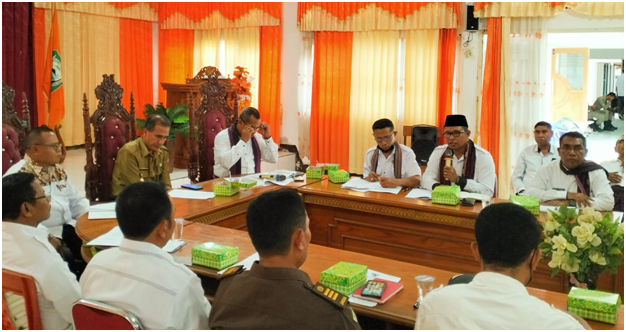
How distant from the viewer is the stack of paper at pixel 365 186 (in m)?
3.83

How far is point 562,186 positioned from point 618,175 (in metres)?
0.96

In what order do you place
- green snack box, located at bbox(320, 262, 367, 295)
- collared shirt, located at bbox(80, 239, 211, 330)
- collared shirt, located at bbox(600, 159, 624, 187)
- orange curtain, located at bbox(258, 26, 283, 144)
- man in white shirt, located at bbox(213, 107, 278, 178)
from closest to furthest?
collared shirt, located at bbox(80, 239, 211, 330) < green snack box, located at bbox(320, 262, 367, 295) < collared shirt, located at bbox(600, 159, 624, 187) < man in white shirt, located at bbox(213, 107, 278, 178) < orange curtain, located at bbox(258, 26, 283, 144)

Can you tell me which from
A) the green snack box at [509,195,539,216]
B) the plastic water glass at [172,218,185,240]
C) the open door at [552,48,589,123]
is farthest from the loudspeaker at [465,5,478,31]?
the plastic water glass at [172,218,185,240]

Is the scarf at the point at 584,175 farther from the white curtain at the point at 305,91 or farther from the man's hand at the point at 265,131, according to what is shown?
the white curtain at the point at 305,91

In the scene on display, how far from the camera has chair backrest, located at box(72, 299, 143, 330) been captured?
61.7 inches

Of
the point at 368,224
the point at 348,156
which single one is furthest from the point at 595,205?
the point at 348,156

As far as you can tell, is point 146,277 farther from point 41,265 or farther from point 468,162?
point 468,162

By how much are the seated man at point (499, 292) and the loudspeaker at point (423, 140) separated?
15.4ft

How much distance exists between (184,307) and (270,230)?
359 mm

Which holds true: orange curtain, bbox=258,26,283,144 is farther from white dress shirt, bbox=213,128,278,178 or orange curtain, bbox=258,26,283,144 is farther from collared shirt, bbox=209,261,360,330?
collared shirt, bbox=209,261,360,330

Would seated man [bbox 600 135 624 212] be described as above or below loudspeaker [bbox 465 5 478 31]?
below

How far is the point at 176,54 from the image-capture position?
→ 9.22 meters

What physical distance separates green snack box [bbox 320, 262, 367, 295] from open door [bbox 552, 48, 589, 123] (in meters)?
5.21

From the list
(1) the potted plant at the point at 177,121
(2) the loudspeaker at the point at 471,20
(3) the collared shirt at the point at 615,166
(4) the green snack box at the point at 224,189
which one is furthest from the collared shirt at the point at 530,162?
(1) the potted plant at the point at 177,121
